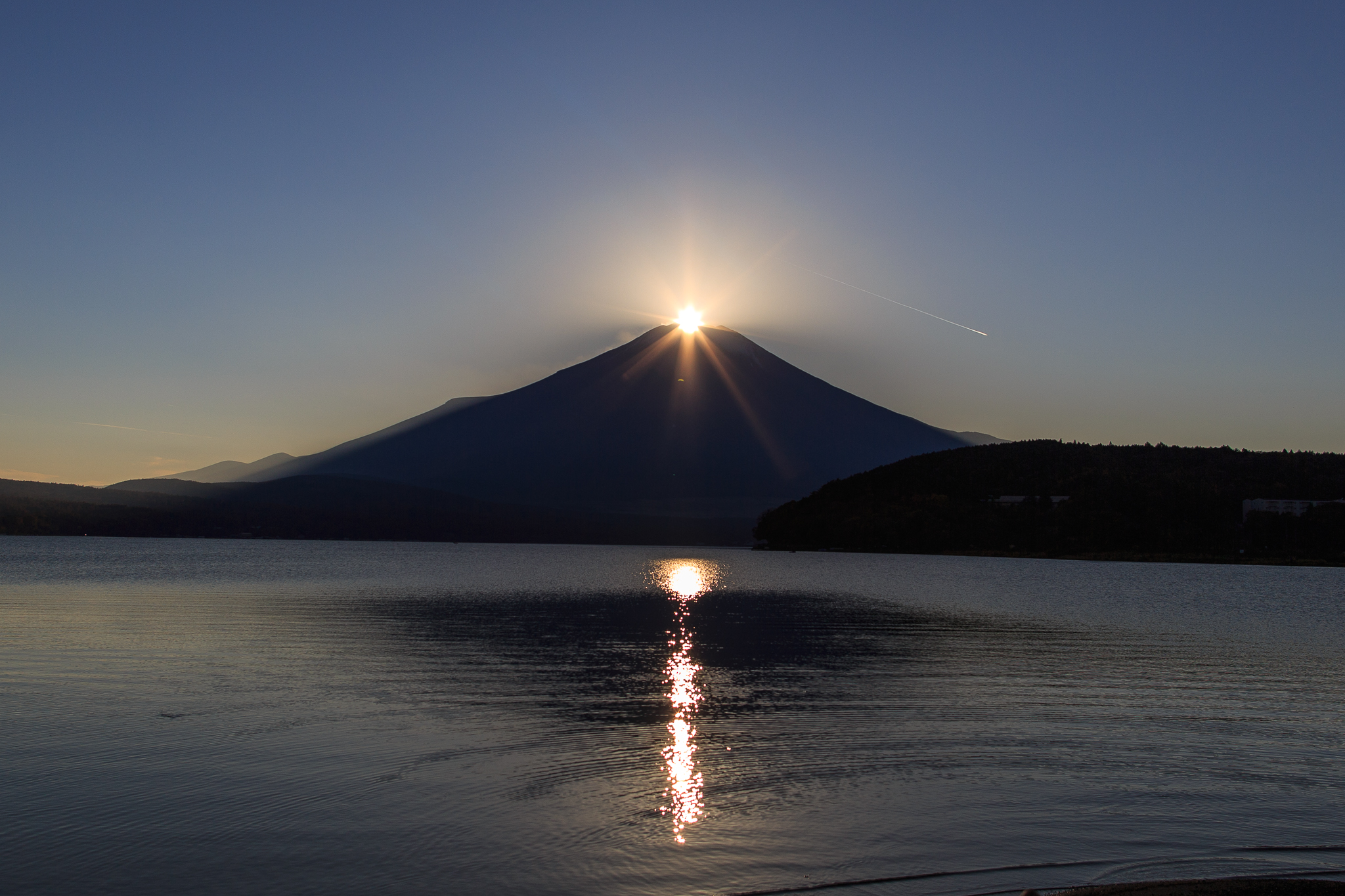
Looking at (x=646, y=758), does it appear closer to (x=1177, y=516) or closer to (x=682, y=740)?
(x=682, y=740)

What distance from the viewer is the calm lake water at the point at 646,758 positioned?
36.8 feet

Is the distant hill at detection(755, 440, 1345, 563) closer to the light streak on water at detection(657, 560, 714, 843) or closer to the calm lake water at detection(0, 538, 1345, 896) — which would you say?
the calm lake water at detection(0, 538, 1345, 896)

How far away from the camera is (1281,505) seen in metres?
161

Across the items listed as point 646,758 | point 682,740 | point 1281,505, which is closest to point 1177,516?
point 1281,505

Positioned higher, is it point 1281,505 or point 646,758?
point 1281,505

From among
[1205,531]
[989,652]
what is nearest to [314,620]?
[989,652]

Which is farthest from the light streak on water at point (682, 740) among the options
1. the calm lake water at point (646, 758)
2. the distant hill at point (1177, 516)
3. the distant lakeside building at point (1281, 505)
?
the distant lakeside building at point (1281, 505)

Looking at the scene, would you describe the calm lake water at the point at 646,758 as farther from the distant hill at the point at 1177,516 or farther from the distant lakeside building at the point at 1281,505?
the distant lakeside building at the point at 1281,505

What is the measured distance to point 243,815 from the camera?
13039mm

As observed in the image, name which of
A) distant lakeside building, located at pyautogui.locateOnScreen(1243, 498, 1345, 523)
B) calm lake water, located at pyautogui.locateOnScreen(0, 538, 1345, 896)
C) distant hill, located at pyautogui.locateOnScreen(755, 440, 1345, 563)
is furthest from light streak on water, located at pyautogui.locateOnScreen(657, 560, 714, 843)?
distant lakeside building, located at pyautogui.locateOnScreen(1243, 498, 1345, 523)

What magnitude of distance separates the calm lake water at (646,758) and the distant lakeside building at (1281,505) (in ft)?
467

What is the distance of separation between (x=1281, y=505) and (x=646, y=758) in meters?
176

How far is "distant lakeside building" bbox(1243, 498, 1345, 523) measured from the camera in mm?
158875

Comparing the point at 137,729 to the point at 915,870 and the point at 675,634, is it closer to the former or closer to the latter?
the point at 915,870
